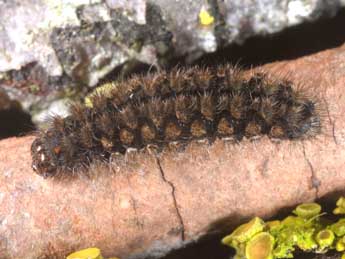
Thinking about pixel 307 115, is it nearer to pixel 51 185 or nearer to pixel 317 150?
pixel 317 150

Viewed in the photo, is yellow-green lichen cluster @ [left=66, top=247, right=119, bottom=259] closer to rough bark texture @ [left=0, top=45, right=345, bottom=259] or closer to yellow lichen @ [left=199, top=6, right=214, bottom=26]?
rough bark texture @ [left=0, top=45, right=345, bottom=259]

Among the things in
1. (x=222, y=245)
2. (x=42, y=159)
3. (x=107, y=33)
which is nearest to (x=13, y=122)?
(x=107, y=33)

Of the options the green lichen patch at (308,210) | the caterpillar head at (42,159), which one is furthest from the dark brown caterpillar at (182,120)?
the green lichen patch at (308,210)

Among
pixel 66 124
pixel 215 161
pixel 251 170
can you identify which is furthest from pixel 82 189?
pixel 251 170

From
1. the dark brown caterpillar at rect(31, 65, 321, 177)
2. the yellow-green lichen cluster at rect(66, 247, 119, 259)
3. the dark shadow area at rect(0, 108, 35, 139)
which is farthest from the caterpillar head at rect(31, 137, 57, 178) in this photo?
the dark shadow area at rect(0, 108, 35, 139)

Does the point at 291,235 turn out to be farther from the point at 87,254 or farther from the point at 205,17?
the point at 205,17
